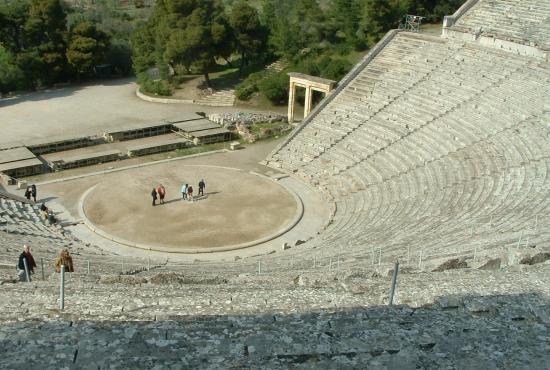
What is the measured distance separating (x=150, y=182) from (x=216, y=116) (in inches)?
375

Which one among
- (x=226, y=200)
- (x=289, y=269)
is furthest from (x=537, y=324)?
(x=226, y=200)

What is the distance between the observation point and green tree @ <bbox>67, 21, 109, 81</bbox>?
1578 inches

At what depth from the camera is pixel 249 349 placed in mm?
5871

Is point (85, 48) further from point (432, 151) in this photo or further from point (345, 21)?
point (432, 151)

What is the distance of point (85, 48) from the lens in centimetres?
4019

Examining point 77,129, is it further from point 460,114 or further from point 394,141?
point 460,114

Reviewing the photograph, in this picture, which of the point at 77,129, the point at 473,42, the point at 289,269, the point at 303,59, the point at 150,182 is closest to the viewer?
the point at 289,269

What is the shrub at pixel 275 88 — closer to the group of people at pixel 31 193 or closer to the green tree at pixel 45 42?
the green tree at pixel 45 42

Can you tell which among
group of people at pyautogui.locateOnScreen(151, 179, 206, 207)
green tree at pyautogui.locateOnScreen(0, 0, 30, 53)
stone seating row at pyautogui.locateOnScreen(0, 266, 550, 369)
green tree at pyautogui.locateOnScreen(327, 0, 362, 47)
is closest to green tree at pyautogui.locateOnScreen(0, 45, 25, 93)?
green tree at pyautogui.locateOnScreen(0, 0, 30, 53)

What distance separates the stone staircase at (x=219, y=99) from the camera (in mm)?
37312

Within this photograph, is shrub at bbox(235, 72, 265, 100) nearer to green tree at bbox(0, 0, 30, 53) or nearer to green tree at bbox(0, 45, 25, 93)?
green tree at bbox(0, 45, 25, 93)

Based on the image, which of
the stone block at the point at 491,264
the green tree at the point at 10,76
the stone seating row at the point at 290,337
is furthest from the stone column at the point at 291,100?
the stone seating row at the point at 290,337

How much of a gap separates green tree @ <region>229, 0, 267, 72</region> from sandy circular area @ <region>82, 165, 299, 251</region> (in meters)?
16.7

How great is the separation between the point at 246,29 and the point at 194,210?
21.2 m
